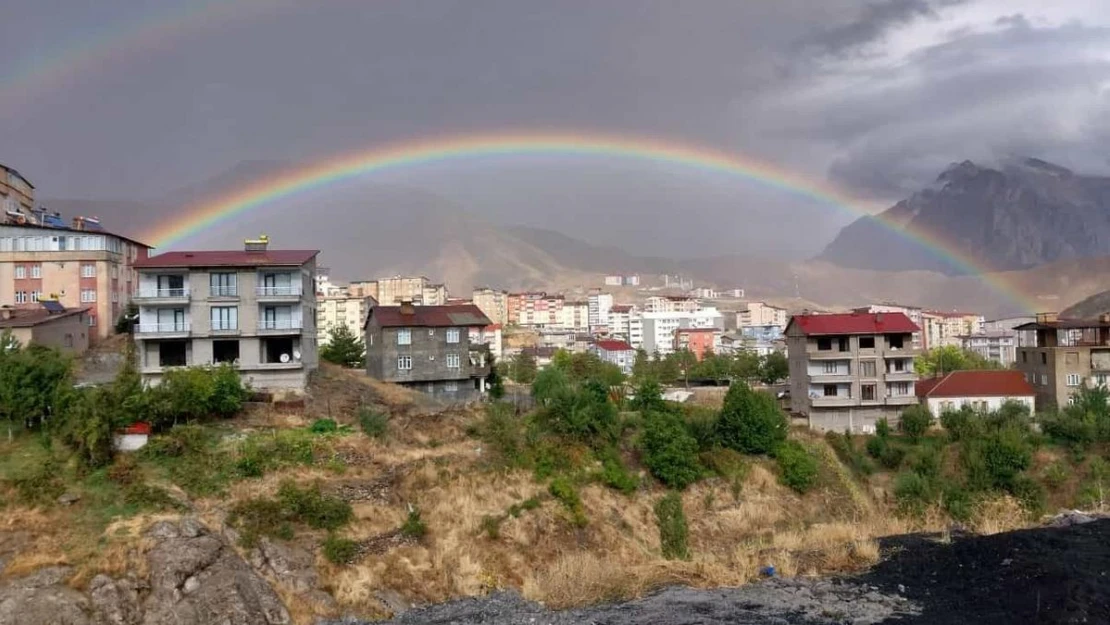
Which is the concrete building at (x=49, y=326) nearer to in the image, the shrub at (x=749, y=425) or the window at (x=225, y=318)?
the window at (x=225, y=318)

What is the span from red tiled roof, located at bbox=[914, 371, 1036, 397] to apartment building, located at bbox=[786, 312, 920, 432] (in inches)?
120

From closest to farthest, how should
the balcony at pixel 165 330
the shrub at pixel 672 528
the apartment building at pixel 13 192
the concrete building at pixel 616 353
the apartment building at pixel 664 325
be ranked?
the shrub at pixel 672 528
the balcony at pixel 165 330
the apartment building at pixel 13 192
the concrete building at pixel 616 353
the apartment building at pixel 664 325

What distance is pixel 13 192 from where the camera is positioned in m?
63.9

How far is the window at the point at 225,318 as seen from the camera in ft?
141

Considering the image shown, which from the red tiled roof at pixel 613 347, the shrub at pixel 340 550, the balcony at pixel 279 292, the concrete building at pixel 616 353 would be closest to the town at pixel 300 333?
the balcony at pixel 279 292

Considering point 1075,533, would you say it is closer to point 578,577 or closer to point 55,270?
point 578,577

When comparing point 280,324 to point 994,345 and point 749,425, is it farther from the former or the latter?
point 994,345

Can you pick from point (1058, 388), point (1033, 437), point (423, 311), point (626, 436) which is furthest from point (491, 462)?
point (1058, 388)

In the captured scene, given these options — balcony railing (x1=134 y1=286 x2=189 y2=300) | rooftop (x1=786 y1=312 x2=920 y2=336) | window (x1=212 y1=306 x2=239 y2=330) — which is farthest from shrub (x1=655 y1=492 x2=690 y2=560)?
balcony railing (x1=134 y1=286 x2=189 y2=300)

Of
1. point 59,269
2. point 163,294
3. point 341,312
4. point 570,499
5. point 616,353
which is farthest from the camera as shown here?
point 341,312

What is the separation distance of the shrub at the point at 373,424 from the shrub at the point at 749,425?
57.1 feet

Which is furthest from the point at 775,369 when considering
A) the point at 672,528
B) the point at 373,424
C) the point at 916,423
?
→ the point at 373,424

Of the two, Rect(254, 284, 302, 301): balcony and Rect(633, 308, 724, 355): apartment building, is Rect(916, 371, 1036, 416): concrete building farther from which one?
Rect(633, 308, 724, 355): apartment building

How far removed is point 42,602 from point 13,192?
53.5m
